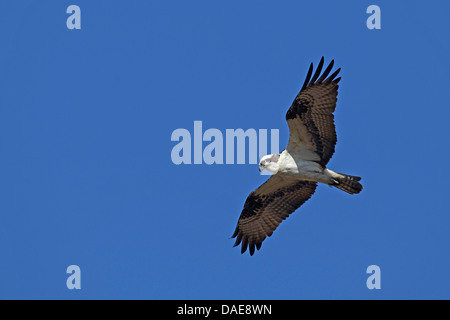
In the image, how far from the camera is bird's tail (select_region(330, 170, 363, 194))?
11.6 meters

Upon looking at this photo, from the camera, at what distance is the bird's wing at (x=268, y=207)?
12719mm

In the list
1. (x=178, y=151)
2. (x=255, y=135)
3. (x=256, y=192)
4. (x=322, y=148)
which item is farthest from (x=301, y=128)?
(x=178, y=151)

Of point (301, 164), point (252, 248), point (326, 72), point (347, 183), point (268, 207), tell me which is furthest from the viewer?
point (252, 248)

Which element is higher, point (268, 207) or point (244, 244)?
point (268, 207)

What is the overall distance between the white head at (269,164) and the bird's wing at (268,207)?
1.88 feet

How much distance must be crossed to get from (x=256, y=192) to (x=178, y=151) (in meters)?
4.33

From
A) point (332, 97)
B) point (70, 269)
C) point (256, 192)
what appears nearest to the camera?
point (332, 97)

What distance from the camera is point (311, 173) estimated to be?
1192 cm

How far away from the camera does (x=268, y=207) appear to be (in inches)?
512

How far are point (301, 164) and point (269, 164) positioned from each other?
0.51 meters

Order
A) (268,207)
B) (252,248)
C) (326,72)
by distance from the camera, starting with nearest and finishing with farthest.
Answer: (326,72) → (268,207) → (252,248)

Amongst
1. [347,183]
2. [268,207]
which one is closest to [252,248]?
[268,207]

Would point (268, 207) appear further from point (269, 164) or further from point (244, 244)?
point (269, 164)
